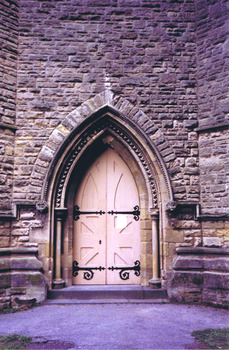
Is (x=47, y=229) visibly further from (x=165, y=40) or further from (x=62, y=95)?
(x=165, y=40)

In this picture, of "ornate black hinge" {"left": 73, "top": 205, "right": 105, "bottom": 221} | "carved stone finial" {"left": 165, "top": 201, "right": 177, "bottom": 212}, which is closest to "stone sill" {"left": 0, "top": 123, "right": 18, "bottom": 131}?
"ornate black hinge" {"left": 73, "top": 205, "right": 105, "bottom": 221}

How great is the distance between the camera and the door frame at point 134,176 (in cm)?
575

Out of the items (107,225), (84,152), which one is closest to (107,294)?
(107,225)

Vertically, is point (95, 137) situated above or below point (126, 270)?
above

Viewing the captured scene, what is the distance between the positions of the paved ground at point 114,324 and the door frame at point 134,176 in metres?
0.83

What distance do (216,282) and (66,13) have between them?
5.85m

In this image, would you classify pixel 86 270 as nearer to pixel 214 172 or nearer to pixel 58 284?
pixel 58 284

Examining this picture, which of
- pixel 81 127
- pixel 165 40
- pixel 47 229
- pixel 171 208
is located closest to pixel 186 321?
pixel 171 208

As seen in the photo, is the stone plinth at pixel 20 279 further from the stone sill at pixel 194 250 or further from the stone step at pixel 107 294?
the stone sill at pixel 194 250

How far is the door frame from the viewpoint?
5754mm

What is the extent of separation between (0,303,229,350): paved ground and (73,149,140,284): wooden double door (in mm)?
860

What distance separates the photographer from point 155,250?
5770 mm

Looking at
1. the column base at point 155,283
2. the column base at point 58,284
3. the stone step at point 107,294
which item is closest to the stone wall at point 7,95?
the column base at point 58,284

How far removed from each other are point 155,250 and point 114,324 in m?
1.81
